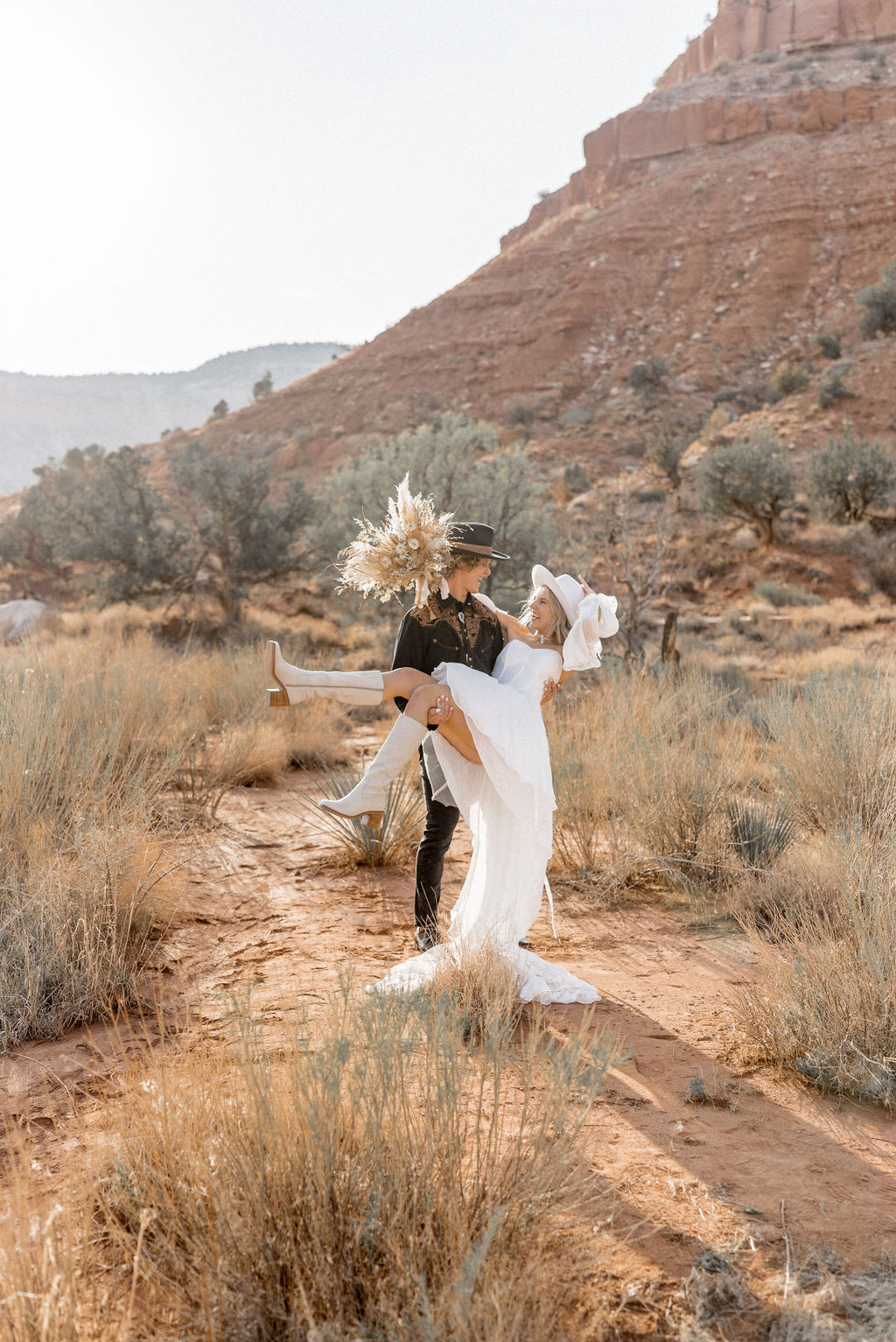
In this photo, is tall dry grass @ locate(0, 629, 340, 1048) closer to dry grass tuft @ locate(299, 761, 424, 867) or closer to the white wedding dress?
dry grass tuft @ locate(299, 761, 424, 867)

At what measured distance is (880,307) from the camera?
98.5ft

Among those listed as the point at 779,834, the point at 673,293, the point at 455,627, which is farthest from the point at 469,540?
the point at 673,293

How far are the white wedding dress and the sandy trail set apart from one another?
334 mm

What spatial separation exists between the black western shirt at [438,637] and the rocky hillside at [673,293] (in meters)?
24.5

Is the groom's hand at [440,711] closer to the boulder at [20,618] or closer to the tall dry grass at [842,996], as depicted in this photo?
the tall dry grass at [842,996]

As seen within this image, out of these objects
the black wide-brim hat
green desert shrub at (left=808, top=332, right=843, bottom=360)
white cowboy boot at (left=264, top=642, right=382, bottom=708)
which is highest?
green desert shrub at (left=808, top=332, right=843, bottom=360)

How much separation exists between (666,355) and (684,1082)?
36987mm

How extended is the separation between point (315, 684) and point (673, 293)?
40865 mm

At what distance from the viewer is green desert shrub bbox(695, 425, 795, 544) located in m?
20.2

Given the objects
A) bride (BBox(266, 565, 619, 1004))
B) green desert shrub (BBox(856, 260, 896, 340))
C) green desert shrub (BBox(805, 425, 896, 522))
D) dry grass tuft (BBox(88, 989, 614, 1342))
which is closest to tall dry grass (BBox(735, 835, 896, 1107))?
bride (BBox(266, 565, 619, 1004))

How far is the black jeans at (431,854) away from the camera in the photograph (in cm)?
423

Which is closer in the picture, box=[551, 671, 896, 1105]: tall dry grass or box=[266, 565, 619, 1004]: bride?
box=[551, 671, 896, 1105]: tall dry grass

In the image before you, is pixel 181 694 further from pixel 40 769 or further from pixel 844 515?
pixel 844 515

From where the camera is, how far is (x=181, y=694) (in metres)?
8.65
